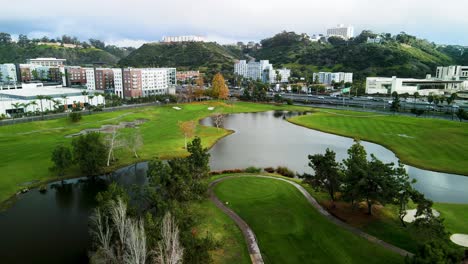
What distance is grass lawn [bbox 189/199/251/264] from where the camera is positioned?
21984mm

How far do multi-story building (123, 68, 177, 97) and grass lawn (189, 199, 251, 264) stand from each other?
88654 millimetres

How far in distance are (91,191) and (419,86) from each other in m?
120

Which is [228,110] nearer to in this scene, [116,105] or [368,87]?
[116,105]

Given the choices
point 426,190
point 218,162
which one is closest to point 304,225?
point 426,190

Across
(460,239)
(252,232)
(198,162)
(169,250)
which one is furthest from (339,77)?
(169,250)

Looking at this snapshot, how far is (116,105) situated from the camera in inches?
3509

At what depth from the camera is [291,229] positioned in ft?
83.0

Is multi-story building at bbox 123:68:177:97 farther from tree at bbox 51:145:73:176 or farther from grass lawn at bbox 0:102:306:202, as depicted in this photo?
tree at bbox 51:145:73:176

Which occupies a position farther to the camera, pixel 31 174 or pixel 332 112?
pixel 332 112

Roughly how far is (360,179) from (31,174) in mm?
37274

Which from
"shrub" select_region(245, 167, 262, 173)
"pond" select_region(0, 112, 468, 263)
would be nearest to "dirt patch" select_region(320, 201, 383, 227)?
"pond" select_region(0, 112, 468, 263)

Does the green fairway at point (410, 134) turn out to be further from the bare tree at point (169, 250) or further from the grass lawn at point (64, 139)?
the bare tree at point (169, 250)

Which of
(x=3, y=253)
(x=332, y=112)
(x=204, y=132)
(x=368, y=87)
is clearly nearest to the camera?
(x=3, y=253)

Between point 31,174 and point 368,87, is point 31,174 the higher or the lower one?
the lower one
